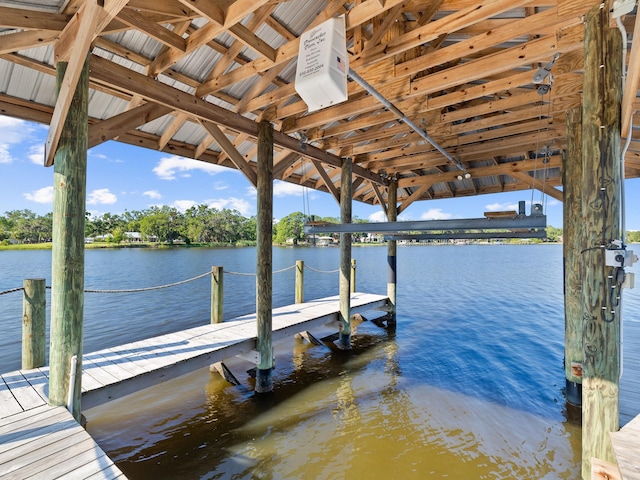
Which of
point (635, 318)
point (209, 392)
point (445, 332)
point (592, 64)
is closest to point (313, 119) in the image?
point (592, 64)

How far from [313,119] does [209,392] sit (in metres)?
4.32

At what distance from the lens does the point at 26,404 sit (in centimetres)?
269

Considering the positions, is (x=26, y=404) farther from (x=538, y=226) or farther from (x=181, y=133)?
(x=538, y=226)

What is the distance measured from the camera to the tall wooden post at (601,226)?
2.28 m

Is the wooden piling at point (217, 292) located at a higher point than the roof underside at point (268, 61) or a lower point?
lower

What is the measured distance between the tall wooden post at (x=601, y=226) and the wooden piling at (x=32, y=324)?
16.7 ft

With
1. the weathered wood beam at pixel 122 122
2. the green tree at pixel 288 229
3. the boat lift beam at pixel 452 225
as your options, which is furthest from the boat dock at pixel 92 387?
the green tree at pixel 288 229

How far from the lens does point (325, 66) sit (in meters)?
2.07

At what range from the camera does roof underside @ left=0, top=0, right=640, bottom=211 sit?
2430 millimetres

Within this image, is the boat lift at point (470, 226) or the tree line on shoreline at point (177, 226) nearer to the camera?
the boat lift at point (470, 226)

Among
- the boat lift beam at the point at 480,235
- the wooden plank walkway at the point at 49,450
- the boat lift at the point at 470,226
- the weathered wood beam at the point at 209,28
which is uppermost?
the weathered wood beam at the point at 209,28

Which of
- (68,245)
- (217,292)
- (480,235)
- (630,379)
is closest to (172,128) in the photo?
(68,245)

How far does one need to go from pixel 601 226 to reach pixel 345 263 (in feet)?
14.7

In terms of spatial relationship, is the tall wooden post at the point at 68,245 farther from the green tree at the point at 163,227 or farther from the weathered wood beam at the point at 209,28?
the green tree at the point at 163,227
